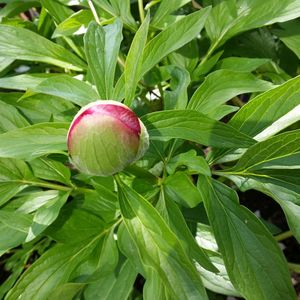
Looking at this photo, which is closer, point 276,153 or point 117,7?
point 276,153

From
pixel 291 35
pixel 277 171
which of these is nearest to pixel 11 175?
pixel 277 171

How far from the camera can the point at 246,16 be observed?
2.29ft

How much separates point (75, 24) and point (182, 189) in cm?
33

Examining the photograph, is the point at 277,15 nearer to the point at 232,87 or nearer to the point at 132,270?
the point at 232,87

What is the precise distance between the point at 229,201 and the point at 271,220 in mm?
561

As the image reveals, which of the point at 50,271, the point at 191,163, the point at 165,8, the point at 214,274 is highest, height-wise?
the point at 165,8

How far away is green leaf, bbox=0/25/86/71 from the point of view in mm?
652

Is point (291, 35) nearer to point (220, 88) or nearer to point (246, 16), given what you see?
point (246, 16)

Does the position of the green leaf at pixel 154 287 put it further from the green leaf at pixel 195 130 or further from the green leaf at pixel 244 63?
the green leaf at pixel 244 63

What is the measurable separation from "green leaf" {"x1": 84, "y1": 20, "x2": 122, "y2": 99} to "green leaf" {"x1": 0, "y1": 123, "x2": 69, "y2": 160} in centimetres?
7

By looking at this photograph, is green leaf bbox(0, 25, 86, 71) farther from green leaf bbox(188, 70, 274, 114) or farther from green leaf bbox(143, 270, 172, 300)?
green leaf bbox(143, 270, 172, 300)

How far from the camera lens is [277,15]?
26.3 inches

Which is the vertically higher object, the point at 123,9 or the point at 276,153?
the point at 123,9

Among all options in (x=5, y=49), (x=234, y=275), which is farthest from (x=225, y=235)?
(x=5, y=49)
